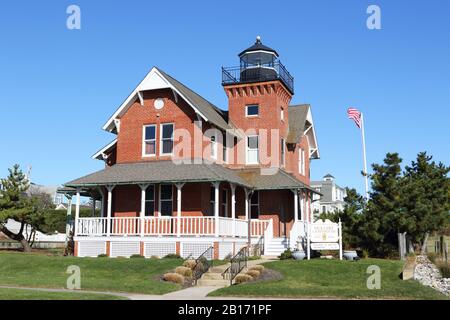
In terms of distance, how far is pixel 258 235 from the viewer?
28.7 m

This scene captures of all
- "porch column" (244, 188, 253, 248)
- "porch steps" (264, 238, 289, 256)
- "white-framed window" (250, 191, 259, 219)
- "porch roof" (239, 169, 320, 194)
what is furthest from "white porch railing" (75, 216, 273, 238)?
"porch roof" (239, 169, 320, 194)

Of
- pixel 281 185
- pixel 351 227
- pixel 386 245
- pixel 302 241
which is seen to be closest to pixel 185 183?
pixel 281 185

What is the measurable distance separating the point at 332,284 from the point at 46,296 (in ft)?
31.5

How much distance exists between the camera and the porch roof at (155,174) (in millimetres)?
24734

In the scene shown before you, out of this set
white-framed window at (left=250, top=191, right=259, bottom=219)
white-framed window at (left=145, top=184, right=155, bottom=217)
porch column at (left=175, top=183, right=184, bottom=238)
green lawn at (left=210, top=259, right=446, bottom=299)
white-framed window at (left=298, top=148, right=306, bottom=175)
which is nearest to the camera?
green lawn at (left=210, top=259, right=446, bottom=299)

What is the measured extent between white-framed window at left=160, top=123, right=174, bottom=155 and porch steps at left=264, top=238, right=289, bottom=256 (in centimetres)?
758

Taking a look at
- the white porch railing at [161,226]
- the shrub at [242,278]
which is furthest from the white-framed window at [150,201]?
the shrub at [242,278]

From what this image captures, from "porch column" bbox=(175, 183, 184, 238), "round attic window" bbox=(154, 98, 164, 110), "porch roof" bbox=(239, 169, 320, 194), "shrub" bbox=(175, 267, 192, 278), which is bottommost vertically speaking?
"shrub" bbox=(175, 267, 192, 278)

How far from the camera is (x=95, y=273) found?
20.5 meters

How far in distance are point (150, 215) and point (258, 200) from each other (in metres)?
6.47

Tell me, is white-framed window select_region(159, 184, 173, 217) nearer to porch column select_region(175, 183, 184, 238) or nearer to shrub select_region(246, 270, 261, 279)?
porch column select_region(175, 183, 184, 238)

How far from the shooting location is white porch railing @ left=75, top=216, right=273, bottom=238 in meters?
25.0

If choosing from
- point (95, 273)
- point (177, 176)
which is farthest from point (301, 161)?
point (95, 273)
